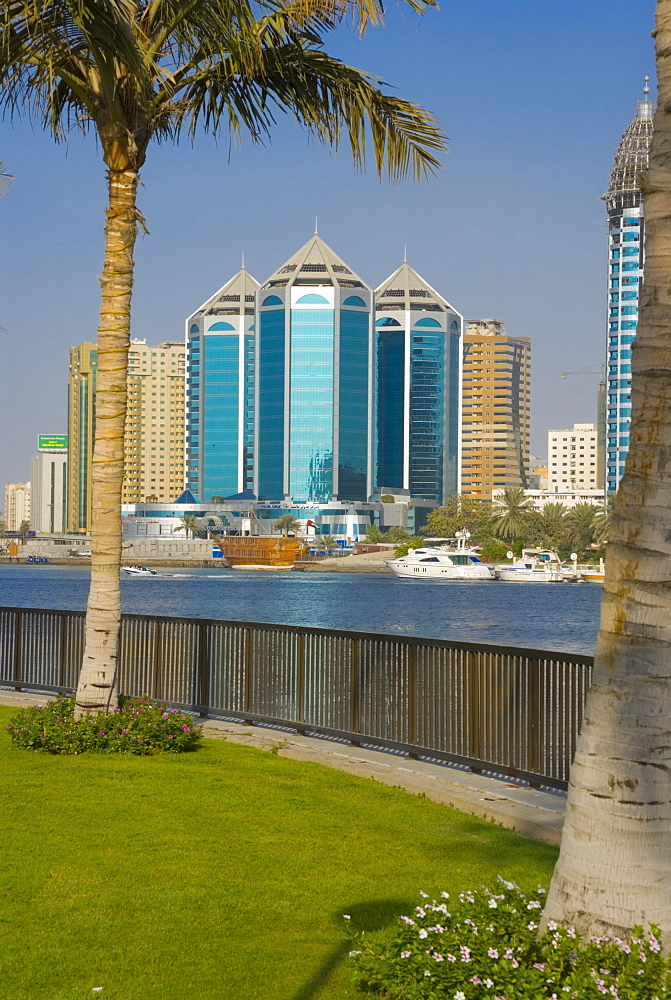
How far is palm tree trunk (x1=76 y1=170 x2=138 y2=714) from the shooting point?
10.4 m

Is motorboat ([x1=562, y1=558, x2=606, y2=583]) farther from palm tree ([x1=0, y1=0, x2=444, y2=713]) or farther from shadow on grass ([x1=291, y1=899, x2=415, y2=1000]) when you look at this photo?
shadow on grass ([x1=291, y1=899, x2=415, y2=1000])

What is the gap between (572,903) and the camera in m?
4.44

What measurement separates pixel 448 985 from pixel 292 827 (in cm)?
337

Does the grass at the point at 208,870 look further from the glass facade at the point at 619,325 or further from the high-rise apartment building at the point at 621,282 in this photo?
the glass facade at the point at 619,325

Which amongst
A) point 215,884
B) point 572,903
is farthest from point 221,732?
point 572,903

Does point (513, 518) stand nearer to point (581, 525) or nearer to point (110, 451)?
point (581, 525)

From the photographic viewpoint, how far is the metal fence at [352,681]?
9.05 meters

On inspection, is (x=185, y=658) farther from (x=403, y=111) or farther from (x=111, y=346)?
(x=403, y=111)

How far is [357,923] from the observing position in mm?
5590

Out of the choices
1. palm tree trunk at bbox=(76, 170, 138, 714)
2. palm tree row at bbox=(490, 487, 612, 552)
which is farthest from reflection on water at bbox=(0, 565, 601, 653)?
palm tree trunk at bbox=(76, 170, 138, 714)

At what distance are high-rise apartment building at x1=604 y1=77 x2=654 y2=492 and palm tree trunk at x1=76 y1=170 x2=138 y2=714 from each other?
566ft

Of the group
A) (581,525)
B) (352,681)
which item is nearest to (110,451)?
(352,681)

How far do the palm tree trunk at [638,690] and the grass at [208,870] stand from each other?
1.15 m

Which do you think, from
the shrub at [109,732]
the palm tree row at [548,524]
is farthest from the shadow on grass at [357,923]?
the palm tree row at [548,524]
